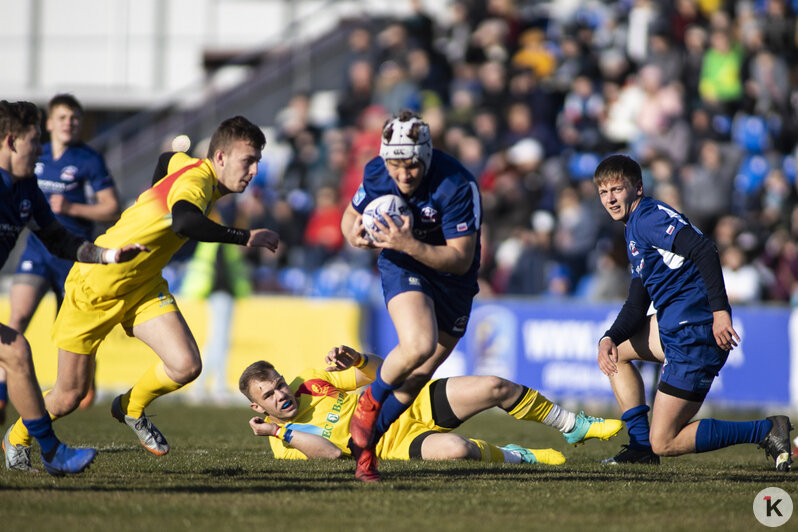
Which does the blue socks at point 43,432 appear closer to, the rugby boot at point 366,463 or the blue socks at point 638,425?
the rugby boot at point 366,463

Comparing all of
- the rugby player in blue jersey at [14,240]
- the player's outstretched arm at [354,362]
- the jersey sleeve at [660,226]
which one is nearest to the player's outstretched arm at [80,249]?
the rugby player in blue jersey at [14,240]

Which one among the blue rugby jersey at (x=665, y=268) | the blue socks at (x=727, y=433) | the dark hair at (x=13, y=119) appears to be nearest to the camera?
the dark hair at (x=13, y=119)

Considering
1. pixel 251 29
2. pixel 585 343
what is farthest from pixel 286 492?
pixel 251 29

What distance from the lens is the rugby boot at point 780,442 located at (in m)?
7.74

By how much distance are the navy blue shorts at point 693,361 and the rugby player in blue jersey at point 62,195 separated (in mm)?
5450

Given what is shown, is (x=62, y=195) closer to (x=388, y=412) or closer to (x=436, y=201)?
(x=436, y=201)

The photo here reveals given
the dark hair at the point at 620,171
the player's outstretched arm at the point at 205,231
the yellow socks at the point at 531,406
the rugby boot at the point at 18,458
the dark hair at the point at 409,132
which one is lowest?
the rugby boot at the point at 18,458

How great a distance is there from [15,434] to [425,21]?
15.1m

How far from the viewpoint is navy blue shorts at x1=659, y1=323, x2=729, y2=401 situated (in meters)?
7.75

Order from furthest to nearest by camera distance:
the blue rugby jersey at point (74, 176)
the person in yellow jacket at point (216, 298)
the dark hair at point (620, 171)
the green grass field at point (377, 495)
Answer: the person in yellow jacket at point (216, 298), the blue rugby jersey at point (74, 176), the dark hair at point (620, 171), the green grass field at point (377, 495)

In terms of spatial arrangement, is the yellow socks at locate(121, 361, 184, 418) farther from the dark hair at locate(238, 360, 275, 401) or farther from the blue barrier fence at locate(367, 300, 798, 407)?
the blue barrier fence at locate(367, 300, 798, 407)

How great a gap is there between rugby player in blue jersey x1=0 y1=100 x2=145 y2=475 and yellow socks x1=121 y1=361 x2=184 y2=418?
0.84 meters

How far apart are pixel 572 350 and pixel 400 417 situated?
6242 mm

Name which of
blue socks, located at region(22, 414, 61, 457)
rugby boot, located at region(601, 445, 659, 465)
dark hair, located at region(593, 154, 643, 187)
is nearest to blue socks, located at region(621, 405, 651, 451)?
rugby boot, located at region(601, 445, 659, 465)
